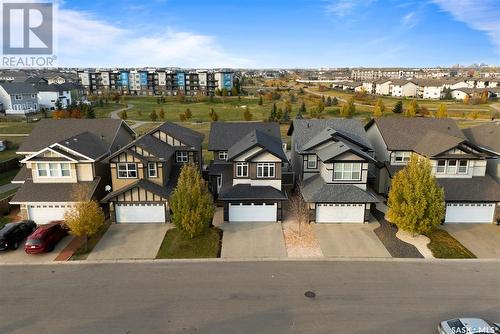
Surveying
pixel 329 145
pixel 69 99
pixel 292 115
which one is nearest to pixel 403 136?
pixel 329 145

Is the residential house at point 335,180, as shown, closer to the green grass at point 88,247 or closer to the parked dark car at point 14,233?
the green grass at point 88,247

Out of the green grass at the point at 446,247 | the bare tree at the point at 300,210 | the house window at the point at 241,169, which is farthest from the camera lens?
the house window at the point at 241,169

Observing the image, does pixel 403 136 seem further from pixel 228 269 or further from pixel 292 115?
pixel 292 115

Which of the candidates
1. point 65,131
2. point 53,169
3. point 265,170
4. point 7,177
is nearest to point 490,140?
point 265,170

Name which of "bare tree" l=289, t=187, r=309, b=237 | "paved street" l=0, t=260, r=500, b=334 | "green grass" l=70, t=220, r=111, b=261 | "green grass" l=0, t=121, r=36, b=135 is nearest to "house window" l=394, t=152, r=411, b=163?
"bare tree" l=289, t=187, r=309, b=237

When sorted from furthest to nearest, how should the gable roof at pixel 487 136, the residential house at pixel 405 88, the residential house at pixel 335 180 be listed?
1. the residential house at pixel 405 88
2. the gable roof at pixel 487 136
3. the residential house at pixel 335 180

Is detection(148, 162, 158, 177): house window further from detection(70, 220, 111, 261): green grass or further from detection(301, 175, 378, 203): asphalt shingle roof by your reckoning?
detection(301, 175, 378, 203): asphalt shingle roof

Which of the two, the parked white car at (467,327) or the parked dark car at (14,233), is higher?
the parked dark car at (14,233)

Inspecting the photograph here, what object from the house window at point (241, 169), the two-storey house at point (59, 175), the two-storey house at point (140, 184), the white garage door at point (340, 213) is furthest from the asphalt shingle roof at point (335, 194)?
the two-storey house at point (59, 175)
